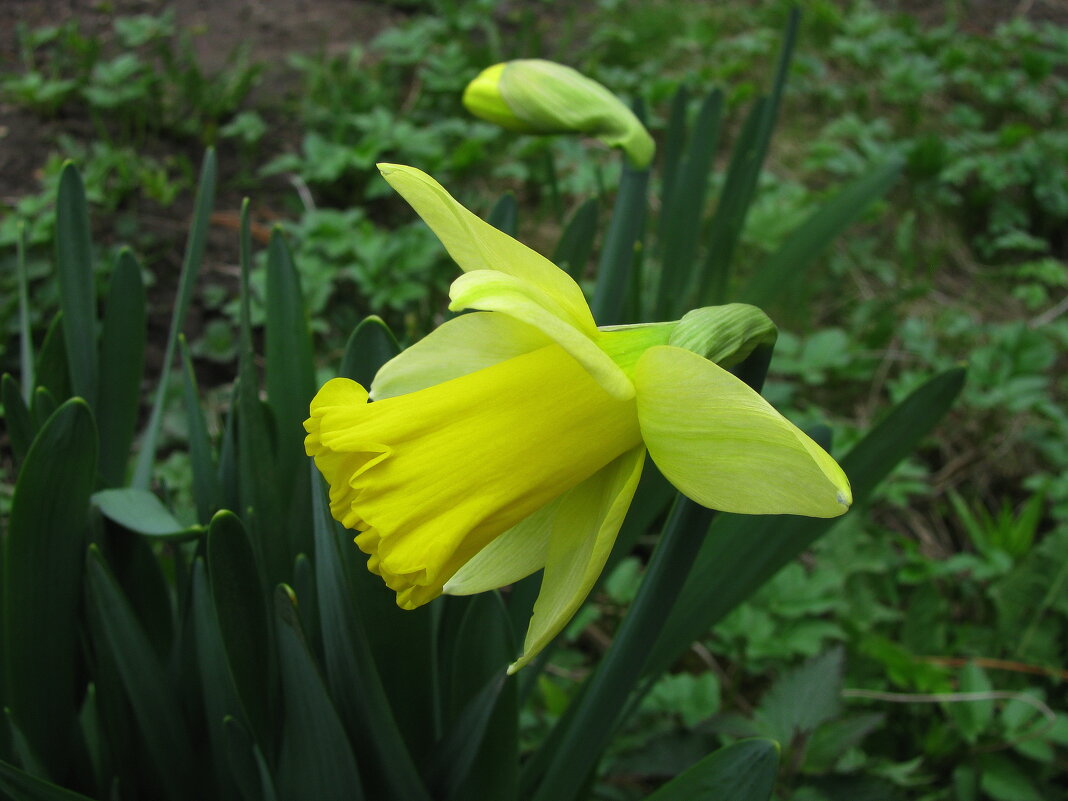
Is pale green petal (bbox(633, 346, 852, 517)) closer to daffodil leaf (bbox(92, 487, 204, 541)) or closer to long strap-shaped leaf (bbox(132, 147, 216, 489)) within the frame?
daffodil leaf (bbox(92, 487, 204, 541))

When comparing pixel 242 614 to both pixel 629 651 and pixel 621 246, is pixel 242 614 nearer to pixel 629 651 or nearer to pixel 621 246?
pixel 629 651

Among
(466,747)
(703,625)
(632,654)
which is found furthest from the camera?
(703,625)

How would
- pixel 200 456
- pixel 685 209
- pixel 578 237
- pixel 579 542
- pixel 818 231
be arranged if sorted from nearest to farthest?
pixel 579 542 → pixel 200 456 → pixel 578 237 → pixel 685 209 → pixel 818 231

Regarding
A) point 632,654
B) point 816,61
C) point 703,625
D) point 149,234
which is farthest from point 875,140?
point 632,654

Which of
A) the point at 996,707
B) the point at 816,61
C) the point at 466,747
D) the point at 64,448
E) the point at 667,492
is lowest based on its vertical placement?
the point at 996,707

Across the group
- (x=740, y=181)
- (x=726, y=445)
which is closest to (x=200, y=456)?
(x=726, y=445)

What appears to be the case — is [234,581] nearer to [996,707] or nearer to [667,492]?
[667,492]

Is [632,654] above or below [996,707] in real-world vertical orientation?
above
